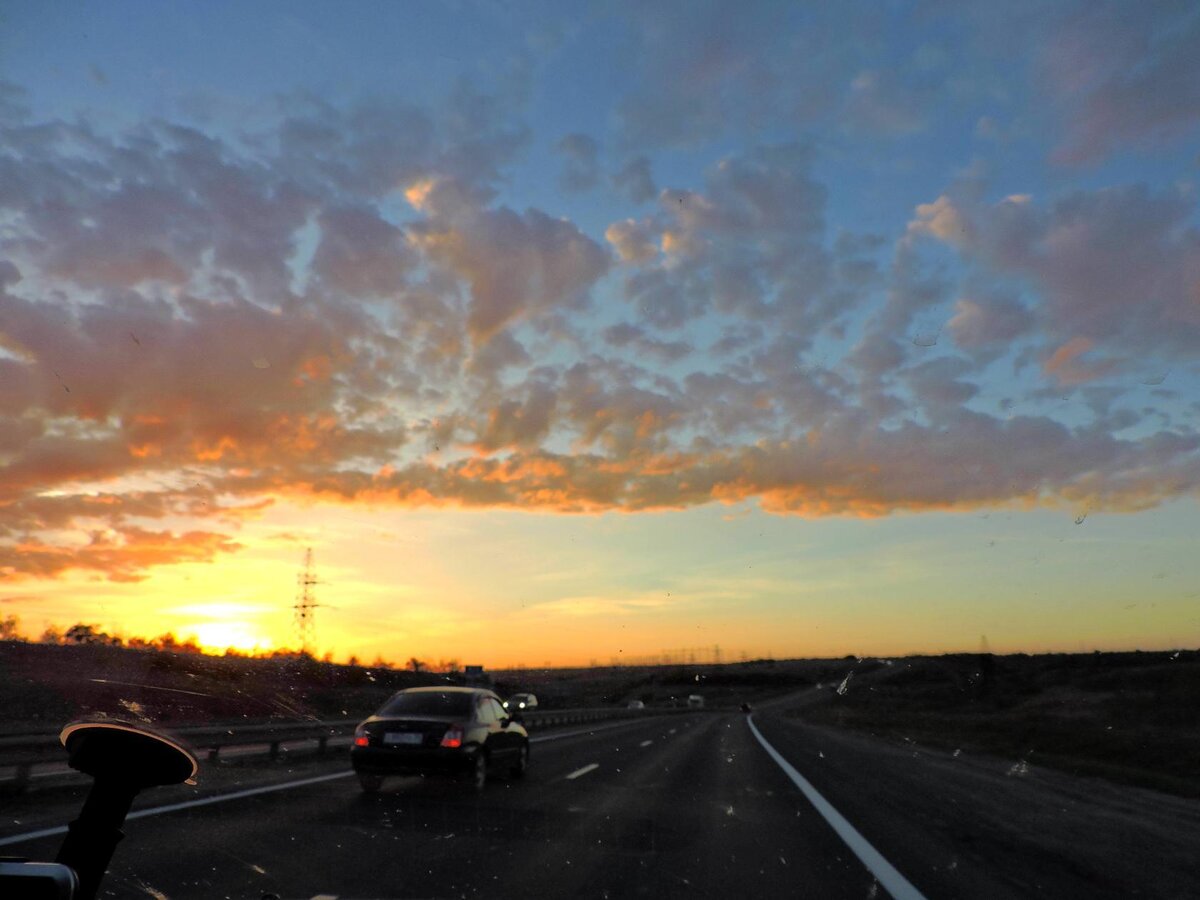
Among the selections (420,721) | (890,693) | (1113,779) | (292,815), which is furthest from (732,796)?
(890,693)

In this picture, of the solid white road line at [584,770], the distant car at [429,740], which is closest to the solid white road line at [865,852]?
the solid white road line at [584,770]

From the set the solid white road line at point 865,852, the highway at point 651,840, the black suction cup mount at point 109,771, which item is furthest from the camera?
the highway at point 651,840

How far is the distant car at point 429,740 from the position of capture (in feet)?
41.8

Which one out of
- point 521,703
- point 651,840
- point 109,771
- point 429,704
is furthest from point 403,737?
point 109,771

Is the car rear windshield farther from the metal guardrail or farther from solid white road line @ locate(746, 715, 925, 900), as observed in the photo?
solid white road line @ locate(746, 715, 925, 900)

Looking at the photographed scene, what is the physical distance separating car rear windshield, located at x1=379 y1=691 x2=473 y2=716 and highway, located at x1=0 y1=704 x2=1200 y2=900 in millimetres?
1136

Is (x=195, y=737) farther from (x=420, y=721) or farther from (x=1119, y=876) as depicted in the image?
(x=1119, y=876)

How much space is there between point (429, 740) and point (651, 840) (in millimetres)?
4833

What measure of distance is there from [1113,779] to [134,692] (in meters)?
28.9

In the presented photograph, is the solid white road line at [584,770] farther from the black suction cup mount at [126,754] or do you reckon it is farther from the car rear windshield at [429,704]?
the black suction cup mount at [126,754]

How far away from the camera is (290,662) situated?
65.2 m

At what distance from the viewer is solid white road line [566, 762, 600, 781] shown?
51.2 ft

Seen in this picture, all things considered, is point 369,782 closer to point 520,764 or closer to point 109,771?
point 520,764

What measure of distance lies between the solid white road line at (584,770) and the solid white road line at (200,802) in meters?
3.72
